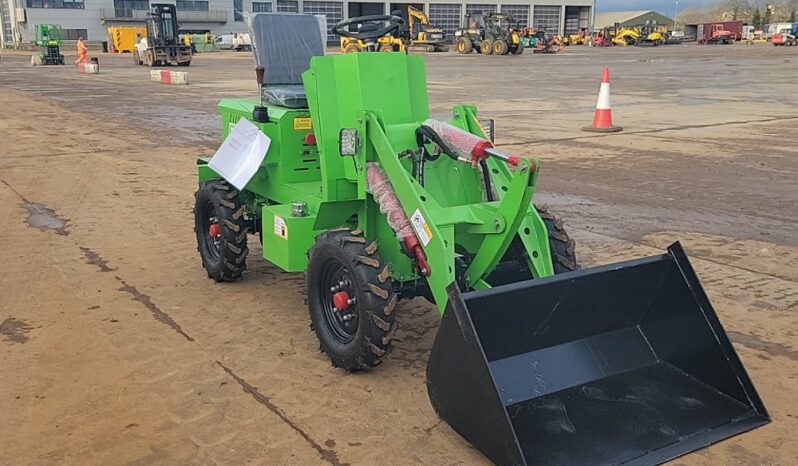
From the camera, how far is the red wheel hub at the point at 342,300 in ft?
11.9

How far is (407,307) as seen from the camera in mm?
4598

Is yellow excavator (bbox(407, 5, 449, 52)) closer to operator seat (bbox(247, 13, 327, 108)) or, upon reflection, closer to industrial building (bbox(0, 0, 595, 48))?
industrial building (bbox(0, 0, 595, 48))

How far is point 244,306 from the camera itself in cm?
461

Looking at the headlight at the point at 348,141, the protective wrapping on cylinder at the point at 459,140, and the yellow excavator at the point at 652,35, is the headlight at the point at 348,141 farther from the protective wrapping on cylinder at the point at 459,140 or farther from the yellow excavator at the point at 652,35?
the yellow excavator at the point at 652,35

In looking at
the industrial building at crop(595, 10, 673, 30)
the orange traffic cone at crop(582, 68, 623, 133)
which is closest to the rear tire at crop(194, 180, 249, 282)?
the orange traffic cone at crop(582, 68, 623, 133)

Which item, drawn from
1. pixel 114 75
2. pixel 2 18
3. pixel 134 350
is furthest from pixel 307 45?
pixel 2 18

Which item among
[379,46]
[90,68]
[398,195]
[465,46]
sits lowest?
[398,195]

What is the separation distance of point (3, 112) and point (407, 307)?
14.4 meters

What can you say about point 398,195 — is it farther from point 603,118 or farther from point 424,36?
point 424,36

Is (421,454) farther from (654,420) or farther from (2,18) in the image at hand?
(2,18)

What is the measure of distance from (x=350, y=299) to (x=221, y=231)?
1513mm

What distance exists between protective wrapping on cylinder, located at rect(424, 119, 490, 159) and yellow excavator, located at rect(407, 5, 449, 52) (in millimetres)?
50893

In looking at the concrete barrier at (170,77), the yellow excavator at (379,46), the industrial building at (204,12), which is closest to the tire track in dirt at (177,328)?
the yellow excavator at (379,46)

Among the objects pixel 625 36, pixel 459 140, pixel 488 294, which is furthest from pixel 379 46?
pixel 625 36
